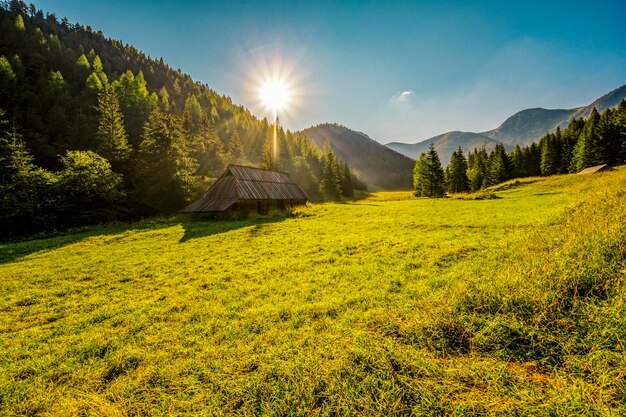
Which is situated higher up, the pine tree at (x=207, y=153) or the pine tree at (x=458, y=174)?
the pine tree at (x=207, y=153)

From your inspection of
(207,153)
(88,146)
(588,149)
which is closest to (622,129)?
(588,149)

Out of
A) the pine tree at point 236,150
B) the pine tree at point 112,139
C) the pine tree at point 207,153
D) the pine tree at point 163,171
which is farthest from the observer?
the pine tree at point 236,150

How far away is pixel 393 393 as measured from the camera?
10.0 ft

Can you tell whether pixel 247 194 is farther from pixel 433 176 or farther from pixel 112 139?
pixel 433 176

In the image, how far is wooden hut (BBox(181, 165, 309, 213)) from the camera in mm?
31041

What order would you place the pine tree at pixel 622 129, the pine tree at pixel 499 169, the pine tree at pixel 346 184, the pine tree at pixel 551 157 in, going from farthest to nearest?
the pine tree at pixel 346 184, the pine tree at pixel 499 169, the pine tree at pixel 551 157, the pine tree at pixel 622 129

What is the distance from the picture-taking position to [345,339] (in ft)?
14.8

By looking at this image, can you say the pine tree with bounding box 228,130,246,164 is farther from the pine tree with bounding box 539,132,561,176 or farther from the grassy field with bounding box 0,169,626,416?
the pine tree with bounding box 539,132,561,176

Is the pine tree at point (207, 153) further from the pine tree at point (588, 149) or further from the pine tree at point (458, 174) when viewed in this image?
the pine tree at point (588, 149)

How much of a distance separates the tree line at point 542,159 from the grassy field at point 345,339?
175ft

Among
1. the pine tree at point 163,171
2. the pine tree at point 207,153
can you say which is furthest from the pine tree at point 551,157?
the pine tree at point 163,171

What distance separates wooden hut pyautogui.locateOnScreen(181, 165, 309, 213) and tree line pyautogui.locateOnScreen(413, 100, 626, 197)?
3386 cm

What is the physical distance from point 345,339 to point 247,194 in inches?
1184

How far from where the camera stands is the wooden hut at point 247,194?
31.0 metres
